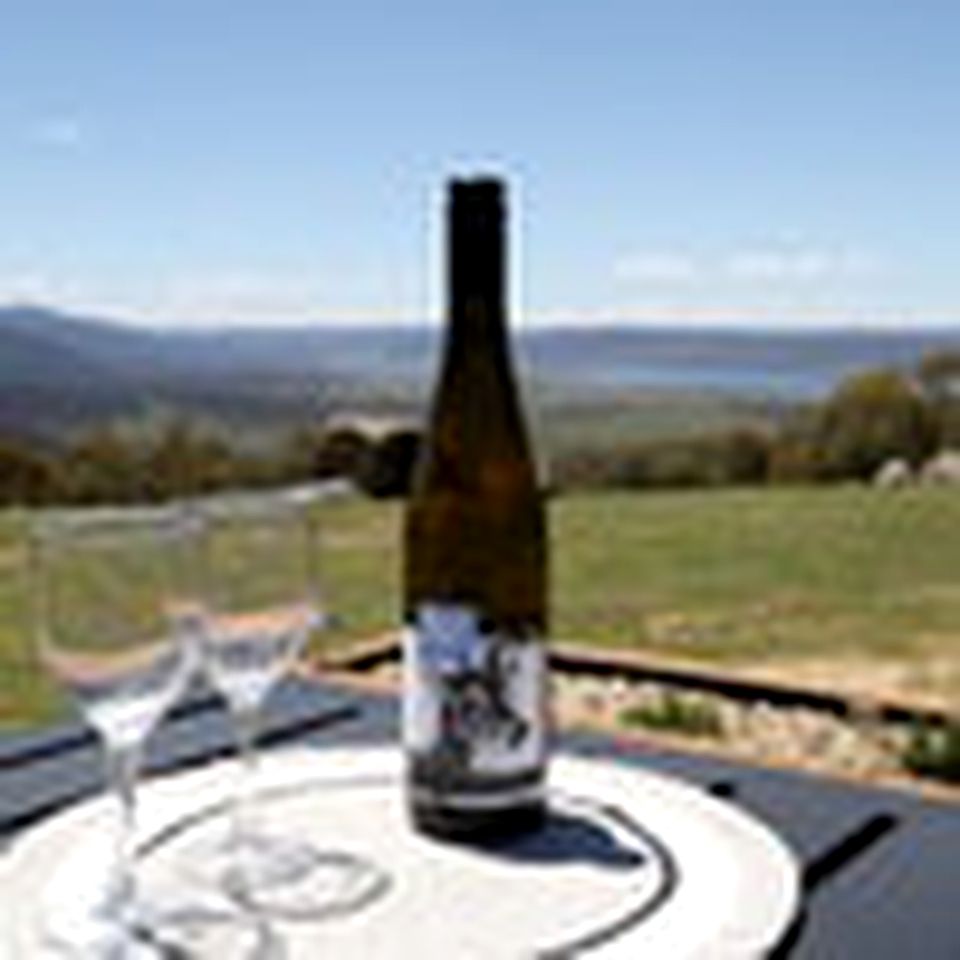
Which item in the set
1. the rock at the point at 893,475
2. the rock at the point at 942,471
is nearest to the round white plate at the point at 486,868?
the rock at the point at 893,475

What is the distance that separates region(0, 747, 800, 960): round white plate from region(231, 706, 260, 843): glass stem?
Answer: 15mm

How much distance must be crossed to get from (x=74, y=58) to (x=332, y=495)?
1144 inches

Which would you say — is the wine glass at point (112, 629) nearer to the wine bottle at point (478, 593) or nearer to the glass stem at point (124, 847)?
the glass stem at point (124, 847)

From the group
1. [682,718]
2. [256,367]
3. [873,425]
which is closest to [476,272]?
[682,718]

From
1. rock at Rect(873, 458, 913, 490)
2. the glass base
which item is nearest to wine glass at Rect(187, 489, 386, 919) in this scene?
the glass base

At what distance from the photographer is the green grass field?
241 inches

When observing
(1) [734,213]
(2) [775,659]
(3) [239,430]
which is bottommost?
(2) [775,659]

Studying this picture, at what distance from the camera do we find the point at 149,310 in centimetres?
3416

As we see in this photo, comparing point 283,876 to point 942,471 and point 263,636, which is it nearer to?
point 263,636

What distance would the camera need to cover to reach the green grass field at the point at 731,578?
6.11 metres

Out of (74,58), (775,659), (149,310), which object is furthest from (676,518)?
(149,310)

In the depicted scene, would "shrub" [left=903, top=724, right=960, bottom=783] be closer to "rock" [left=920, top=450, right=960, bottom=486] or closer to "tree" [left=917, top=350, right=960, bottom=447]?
"rock" [left=920, top=450, right=960, bottom=486]

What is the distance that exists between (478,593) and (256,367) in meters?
11.8

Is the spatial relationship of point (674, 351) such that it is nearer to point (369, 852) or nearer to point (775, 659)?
point (775, 659)
